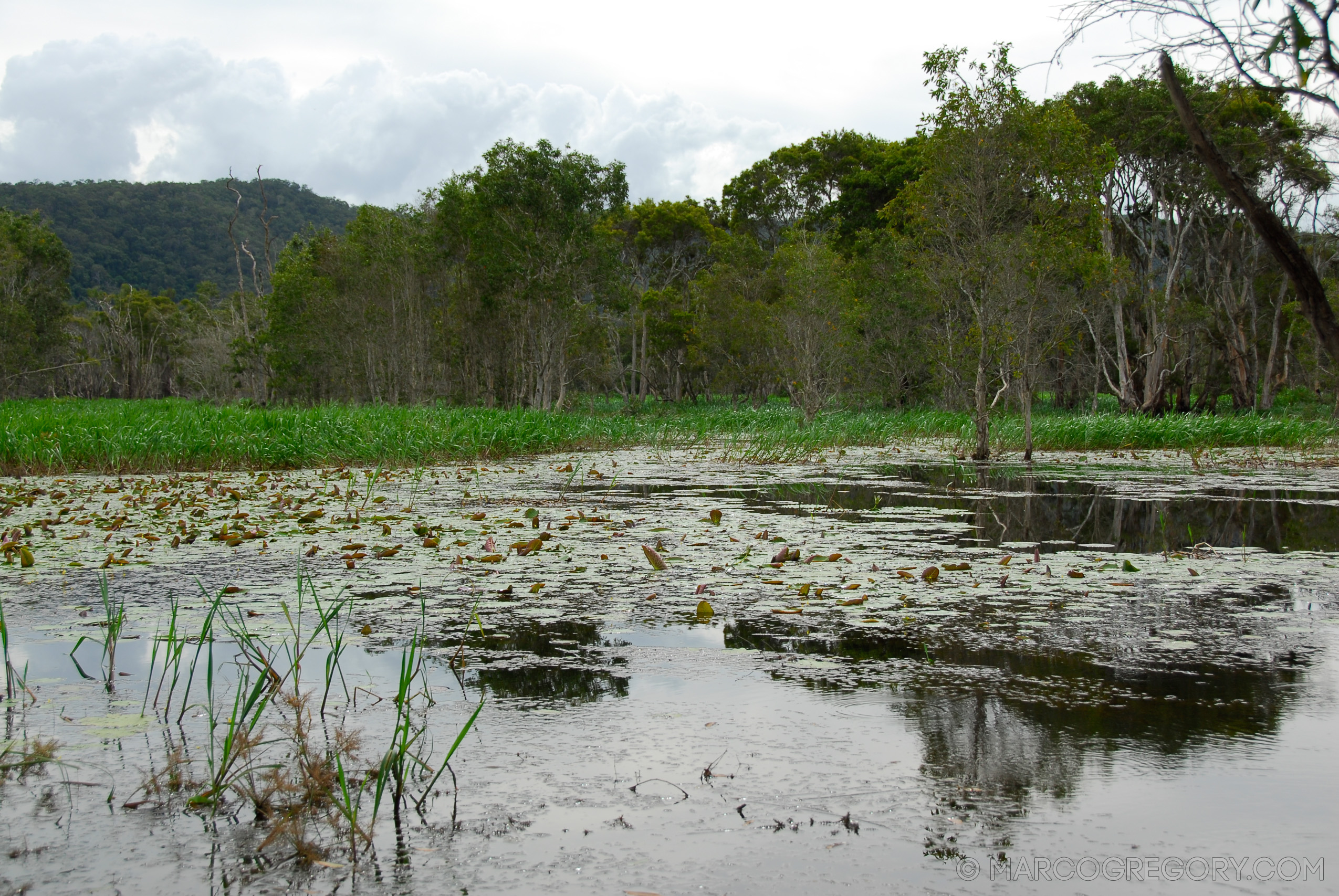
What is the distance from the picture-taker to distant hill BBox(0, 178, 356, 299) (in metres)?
58.0

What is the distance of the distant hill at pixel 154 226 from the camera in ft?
190

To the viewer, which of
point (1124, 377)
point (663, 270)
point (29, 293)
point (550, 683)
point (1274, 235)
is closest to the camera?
point (1274, 235)

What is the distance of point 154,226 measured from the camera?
2426 inches

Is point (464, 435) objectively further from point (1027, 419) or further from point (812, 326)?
point (812, 326)

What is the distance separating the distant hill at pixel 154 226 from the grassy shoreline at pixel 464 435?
156 ft

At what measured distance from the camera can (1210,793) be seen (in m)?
1.88

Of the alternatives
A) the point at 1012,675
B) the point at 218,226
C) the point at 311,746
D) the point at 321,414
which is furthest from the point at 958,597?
the point at 218,226

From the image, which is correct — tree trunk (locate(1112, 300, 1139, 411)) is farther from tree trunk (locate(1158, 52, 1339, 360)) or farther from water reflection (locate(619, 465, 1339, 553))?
tree trunk (locate(1158, 52, 1339, 360))

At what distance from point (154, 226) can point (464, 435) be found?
61597 mm

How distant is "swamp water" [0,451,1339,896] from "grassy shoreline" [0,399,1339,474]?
4923 millimetres

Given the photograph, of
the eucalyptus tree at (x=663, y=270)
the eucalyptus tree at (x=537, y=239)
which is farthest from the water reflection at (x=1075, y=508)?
the eucalyptus tree at (x=663, y=270)

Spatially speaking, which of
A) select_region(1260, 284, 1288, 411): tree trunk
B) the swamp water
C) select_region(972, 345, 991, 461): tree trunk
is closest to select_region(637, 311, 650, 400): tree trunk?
select_region(1260, 284, 1288, 411): tree trunk

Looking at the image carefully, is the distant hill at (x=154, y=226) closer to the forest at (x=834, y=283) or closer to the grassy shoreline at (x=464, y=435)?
the forest at (x=834, y=283)

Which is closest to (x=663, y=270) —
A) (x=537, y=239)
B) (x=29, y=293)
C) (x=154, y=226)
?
(x=537, y=239)
